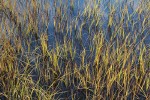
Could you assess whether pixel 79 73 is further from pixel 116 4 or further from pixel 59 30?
pixel 116 4

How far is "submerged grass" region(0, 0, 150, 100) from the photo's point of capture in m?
1.79

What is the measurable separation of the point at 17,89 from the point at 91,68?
534 millimetres

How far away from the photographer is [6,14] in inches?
95.6

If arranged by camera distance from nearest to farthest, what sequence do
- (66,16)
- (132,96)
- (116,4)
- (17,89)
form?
(17,89) → (132,96) → (66,16) → (116,4)

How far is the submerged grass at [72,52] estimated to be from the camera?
179 centimetres

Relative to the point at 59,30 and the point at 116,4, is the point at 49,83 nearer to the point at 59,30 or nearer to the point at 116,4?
the point at 59,30

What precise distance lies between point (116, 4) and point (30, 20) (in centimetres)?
85

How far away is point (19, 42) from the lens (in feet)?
6.78

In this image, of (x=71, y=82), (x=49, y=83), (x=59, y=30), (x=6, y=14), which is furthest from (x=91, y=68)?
(x=6, y=14)

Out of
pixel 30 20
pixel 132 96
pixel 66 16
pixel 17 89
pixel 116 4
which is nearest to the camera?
pixel 17 89

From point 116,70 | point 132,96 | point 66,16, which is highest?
point 66,16

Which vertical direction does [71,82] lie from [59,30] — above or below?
below

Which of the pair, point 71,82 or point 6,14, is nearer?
point 71,82

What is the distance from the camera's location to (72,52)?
82.1 inches
